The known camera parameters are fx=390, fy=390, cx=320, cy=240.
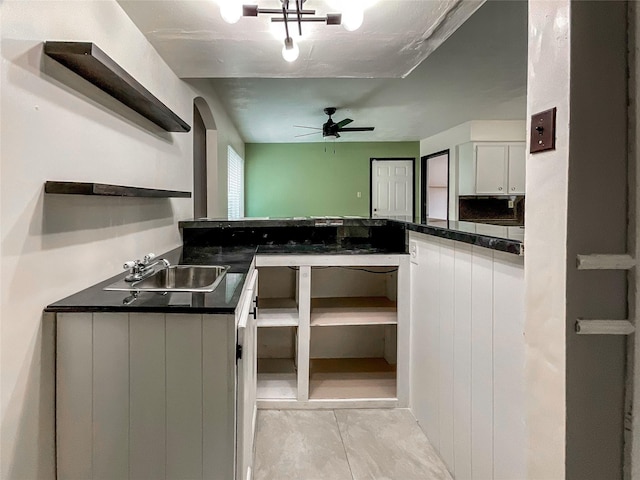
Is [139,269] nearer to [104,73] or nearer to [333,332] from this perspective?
[104,73]

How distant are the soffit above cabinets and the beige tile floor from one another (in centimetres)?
211

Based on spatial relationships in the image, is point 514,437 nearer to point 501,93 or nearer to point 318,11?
point 318,11

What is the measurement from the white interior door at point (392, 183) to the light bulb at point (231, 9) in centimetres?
639

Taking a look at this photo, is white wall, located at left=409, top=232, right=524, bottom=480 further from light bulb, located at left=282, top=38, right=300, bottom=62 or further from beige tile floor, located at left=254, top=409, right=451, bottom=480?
light bulb, located at left=282, top=38, right=300, bottom=62

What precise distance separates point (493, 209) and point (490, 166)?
710mm

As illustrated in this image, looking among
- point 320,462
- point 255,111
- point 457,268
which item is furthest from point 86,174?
point 255,111

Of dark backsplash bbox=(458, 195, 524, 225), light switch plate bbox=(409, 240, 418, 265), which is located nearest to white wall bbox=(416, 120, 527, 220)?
dark backsplash bbox=(458, 195, 524, 225)

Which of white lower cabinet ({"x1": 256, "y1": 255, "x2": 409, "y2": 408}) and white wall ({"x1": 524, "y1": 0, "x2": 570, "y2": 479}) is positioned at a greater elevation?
white wall ({"x1": 524, "y1": 0, "x2": 570, "y2": 479})

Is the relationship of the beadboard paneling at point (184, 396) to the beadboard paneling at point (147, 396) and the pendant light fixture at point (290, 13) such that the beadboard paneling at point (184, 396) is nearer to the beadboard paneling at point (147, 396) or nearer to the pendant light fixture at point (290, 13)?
the beadboard paneling at point (147, 396)

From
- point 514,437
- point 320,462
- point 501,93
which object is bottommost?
point 320,462

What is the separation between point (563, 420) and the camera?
77 cm

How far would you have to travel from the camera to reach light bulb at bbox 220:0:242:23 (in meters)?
1.57

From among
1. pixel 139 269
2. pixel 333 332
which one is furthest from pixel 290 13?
pixel 333 332

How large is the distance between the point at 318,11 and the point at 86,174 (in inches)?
51.9
